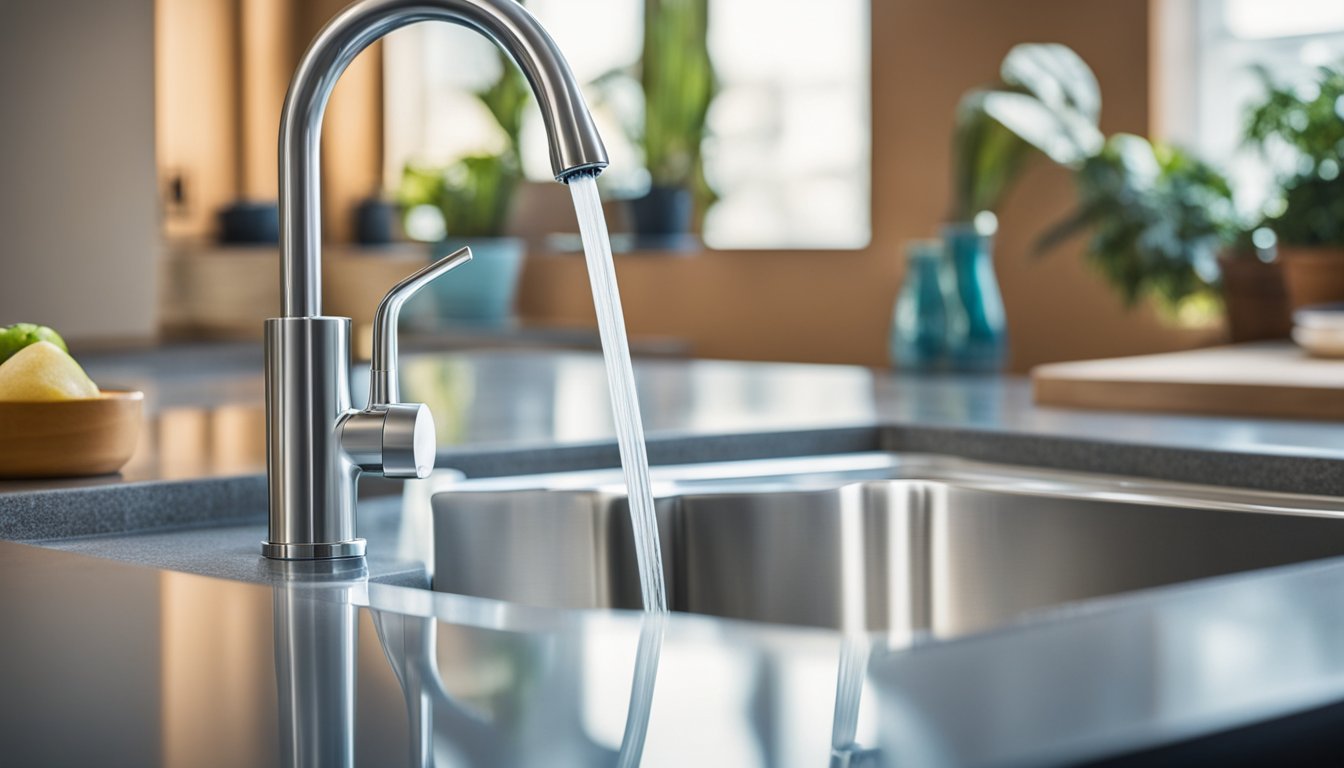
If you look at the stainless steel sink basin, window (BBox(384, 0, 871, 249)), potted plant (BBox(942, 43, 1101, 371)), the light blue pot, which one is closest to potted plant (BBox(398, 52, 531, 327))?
the light blue pot

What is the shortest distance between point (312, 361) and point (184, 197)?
5.22 metres

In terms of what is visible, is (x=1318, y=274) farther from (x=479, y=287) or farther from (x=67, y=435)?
(x=479, y=287)

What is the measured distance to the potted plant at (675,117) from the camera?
4301 mm

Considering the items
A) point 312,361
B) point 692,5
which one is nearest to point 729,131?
point 692,5

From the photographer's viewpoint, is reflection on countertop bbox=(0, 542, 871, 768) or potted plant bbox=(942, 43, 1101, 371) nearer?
→ reflection on countertop bbox=(0, 542, 871, 768)

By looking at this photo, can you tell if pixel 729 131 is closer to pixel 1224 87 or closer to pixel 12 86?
pixel 1224 87

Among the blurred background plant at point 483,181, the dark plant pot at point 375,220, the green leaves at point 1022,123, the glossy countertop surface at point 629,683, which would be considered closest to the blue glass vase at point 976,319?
the green leaves at point 1022,123

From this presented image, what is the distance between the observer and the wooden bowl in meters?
0.99

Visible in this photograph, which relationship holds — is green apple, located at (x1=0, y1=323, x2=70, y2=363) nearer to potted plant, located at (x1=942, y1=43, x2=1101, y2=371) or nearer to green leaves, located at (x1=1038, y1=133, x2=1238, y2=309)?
potted plant, located at (x1=942, y1=43, x2=1101, y2=371)

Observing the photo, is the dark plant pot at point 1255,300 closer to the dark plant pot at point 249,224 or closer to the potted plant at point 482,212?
the potted plant at point 482,212

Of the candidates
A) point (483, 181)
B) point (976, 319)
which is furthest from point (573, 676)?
point (483, 181)

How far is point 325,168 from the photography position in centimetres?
573

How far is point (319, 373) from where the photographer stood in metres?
0.83

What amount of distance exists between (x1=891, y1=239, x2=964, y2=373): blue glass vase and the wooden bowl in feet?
5.29
